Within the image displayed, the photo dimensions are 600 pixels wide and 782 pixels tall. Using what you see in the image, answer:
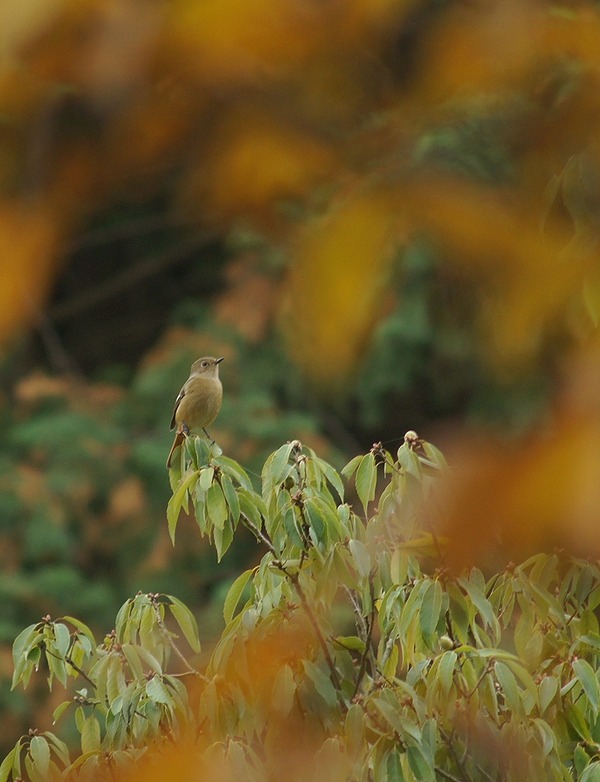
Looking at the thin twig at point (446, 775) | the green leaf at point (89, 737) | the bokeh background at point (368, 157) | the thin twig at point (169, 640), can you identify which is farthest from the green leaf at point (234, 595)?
the bokeh background at point (368, 157)

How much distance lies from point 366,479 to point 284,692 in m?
0.39

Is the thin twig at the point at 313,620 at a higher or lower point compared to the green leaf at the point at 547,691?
higher

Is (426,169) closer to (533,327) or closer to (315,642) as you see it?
(533,327)

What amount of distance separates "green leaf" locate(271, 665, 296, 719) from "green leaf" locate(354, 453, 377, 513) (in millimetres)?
321

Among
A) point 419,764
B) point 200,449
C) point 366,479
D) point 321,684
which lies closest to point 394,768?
point 419,764

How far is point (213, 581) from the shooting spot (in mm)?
7625

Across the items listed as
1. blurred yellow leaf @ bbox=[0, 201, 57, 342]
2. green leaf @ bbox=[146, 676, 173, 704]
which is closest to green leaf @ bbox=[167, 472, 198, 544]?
green leaf @ bbox=[146, 676, 173, 704]

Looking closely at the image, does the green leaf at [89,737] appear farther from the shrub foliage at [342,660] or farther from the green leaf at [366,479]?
the green leaf at [366,479]

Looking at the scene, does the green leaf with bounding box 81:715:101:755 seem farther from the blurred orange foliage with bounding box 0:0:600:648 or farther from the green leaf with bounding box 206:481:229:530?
the blurred orange foliage with bounding box 0:0:600:648

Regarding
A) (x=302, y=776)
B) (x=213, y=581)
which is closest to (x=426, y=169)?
(x=302, y=776)

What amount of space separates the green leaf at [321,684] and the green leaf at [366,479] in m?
0.29

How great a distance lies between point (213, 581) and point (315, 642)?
5528mm

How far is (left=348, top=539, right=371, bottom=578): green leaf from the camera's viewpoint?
1.98m

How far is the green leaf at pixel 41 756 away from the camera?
208cm
